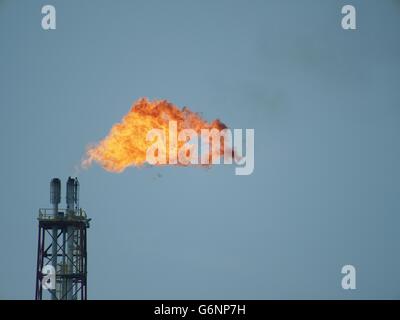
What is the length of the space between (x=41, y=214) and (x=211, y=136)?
54.3ft
